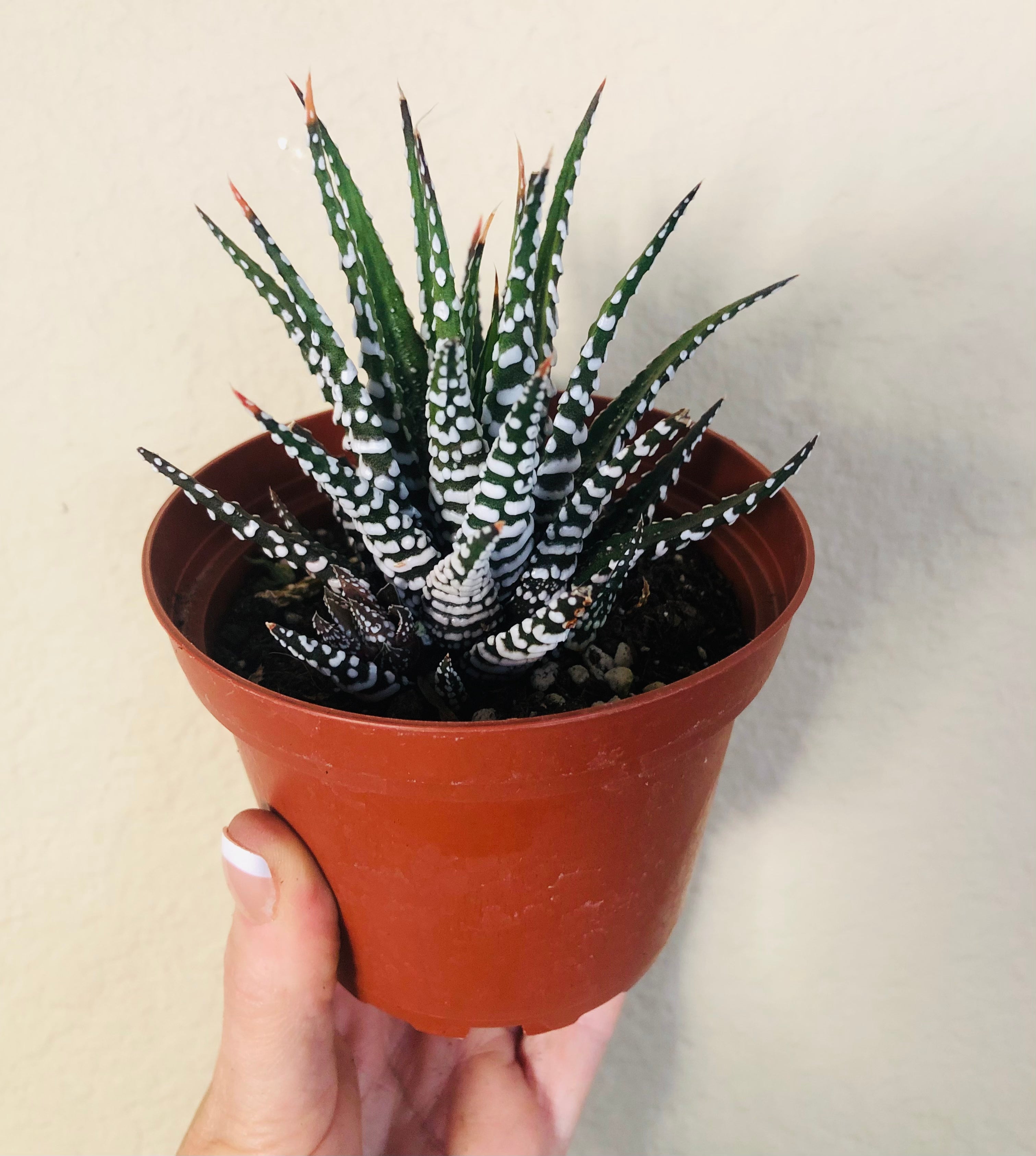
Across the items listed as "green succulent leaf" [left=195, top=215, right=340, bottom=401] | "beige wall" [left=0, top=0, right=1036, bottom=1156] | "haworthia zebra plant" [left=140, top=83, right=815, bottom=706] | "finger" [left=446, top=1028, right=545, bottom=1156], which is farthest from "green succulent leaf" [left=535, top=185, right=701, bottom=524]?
"finger" [left=446, top=1028, right=545, bottom=1156]

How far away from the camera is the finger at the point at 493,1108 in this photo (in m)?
0.64

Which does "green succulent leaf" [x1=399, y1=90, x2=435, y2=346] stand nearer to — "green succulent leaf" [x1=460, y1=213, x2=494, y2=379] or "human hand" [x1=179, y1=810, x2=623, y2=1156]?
"green succulent leaf" [x1=460, y1=213, x2=494, y2=379]

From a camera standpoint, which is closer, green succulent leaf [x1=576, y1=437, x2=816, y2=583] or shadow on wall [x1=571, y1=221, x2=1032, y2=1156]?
green succulent leaf [x1=576, y1=437, x2=816, y2=583]

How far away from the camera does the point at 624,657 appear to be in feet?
1.58

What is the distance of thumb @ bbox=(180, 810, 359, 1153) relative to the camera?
0.45m

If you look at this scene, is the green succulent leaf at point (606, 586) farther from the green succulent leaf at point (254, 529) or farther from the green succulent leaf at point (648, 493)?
the green succulent leaf at point (254, 529)

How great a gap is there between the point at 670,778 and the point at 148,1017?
2.17 feet

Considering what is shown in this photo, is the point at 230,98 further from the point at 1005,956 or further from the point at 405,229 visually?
the point at 1005,956

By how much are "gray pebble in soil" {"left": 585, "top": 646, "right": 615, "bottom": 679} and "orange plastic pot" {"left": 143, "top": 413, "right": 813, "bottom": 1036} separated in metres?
0.07

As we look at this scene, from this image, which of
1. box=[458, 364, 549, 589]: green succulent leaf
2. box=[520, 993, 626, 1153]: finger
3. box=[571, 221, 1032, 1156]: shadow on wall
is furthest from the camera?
box=[520, 993, 626, 1153]: finger

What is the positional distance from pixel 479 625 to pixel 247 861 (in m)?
0.18

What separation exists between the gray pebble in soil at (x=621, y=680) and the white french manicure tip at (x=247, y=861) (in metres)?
0.21

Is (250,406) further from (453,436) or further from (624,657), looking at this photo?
(624,657)

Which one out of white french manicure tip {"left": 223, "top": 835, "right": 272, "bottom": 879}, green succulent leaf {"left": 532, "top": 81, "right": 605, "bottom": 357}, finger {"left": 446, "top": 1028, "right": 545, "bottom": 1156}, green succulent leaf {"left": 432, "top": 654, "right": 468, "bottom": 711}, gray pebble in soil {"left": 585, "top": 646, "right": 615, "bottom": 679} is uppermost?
green succulent leaf {"left": 532, "top": 81, "right": 605, "bottom": 357}
